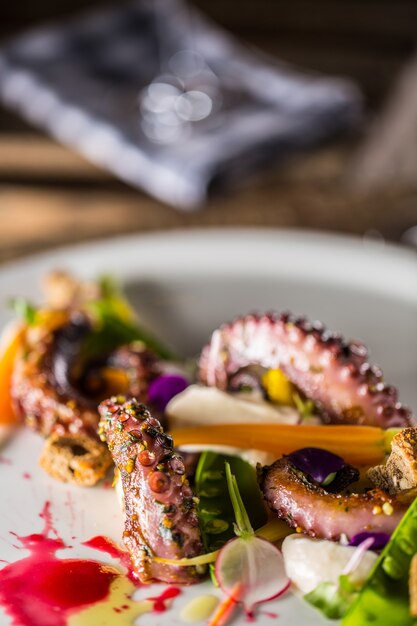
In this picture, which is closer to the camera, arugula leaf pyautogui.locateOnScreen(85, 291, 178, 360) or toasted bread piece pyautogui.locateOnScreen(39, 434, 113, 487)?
toasted bread piece pyautogui.locateOnScreen(39, 434, 113, 487)

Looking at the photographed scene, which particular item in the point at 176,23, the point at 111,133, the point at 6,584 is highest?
the point at 176,23

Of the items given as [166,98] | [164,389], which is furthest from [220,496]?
[166,98]

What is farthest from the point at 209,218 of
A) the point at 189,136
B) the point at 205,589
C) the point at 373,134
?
the point at 205,589

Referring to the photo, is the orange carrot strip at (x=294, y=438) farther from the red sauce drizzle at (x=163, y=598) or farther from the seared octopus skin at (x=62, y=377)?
the red sauce drizzle at (x=163, y=598)

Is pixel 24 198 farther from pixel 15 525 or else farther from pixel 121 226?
pixel 15 525

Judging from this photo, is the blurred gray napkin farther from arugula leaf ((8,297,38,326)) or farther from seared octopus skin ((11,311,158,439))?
seared octopus skin ((11,311,158,439))

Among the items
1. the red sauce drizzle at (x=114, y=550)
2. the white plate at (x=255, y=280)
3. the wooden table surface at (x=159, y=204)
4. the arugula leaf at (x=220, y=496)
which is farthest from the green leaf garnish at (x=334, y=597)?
the wooden table surface at (x=159, y=204)

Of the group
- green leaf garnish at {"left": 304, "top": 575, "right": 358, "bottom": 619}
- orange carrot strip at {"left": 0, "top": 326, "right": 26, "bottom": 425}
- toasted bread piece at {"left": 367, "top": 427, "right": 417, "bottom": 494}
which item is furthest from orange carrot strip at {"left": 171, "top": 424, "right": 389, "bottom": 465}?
orange carrot strip at {"left": 0, "top": 326, "right": 26, "bottom": 425}
